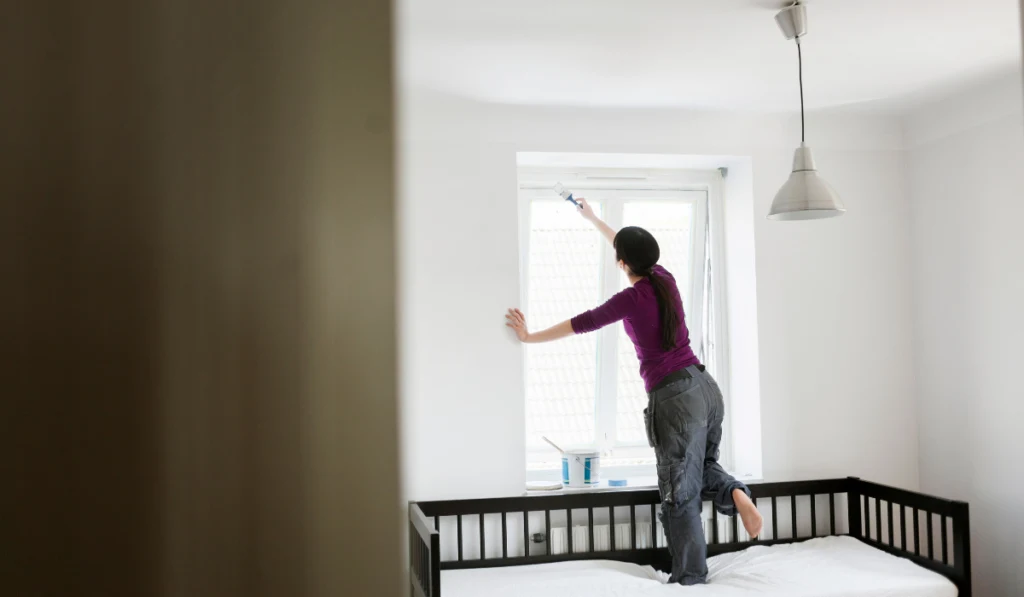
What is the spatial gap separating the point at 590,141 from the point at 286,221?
3.09 m

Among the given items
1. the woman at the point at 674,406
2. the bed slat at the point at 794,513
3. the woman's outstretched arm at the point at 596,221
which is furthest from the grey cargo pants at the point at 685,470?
the woman's outstretched arm at the point at 596,221

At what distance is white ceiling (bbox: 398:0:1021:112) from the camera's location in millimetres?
2098

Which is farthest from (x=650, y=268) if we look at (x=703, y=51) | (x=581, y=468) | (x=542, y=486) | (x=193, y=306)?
(x=193, y=306)

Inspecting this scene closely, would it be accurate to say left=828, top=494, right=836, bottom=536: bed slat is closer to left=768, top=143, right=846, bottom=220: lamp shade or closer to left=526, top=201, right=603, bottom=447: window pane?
left=526, top=201, right=603, bottom=447: window pane

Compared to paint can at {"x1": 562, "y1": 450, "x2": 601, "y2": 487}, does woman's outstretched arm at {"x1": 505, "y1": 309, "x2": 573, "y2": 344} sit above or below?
above

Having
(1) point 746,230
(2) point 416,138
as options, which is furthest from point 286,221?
(1) point 746,230

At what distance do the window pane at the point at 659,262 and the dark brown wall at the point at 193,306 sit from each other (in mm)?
3379

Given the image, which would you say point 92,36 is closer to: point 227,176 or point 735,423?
point 227,176

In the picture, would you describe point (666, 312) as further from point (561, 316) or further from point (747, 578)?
point (747, 578)

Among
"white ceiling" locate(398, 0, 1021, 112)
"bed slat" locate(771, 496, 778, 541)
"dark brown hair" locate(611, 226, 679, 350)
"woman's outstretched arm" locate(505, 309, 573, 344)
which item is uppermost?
"white ceiling" locate(398, 0, 1021, 112)

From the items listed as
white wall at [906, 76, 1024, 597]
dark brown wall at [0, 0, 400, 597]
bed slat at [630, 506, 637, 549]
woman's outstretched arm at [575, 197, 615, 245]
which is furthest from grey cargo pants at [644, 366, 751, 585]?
dark brown wall at [0, 0, 400, 597]

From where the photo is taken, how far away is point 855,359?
3.28m

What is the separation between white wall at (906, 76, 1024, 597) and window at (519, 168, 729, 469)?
91cm

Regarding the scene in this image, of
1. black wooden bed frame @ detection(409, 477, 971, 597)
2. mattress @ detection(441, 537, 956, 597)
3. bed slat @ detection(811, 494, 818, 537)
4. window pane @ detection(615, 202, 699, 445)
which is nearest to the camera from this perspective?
mattress @ detection(441, 537, 956, 597)
